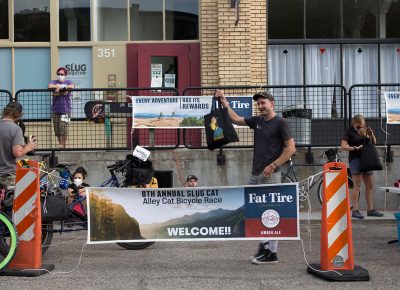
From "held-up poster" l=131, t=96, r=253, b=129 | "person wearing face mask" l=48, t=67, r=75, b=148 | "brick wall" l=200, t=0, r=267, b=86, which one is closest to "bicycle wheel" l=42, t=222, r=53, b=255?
"held-up poster" l=131, t=96, r=253, b=129

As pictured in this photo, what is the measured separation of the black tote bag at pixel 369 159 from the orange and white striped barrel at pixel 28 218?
576 centimetres

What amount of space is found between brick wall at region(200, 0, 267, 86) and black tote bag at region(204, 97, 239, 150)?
5.29 m

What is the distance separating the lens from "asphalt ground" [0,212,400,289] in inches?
262

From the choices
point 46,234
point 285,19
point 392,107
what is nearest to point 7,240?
point 46,234

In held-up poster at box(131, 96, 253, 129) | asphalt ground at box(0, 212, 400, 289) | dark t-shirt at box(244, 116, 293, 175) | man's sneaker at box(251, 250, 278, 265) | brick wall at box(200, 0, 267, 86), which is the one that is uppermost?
brick wall at box(200, 0, 267, 86)

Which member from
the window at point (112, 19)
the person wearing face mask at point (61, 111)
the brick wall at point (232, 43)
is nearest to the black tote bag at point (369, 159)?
the brick wall at point (232, 43)

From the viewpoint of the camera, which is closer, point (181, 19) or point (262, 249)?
point (262, 249)

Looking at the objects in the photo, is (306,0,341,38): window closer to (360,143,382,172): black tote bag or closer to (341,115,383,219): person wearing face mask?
(341,115,383,219): person wearing face mask

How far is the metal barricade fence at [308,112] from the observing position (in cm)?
1223

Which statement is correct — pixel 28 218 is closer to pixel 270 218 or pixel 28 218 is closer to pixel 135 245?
pixel 135 245

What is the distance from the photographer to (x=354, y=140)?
35.7 feet

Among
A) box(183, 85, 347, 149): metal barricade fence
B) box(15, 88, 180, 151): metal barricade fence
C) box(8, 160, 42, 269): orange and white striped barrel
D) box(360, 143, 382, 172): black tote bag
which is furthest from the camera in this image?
box(183, 85, 347, 149): metal barricade fence

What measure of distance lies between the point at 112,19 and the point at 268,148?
25.3 ft

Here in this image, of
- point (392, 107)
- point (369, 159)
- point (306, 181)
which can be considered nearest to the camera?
point (369, 159)
